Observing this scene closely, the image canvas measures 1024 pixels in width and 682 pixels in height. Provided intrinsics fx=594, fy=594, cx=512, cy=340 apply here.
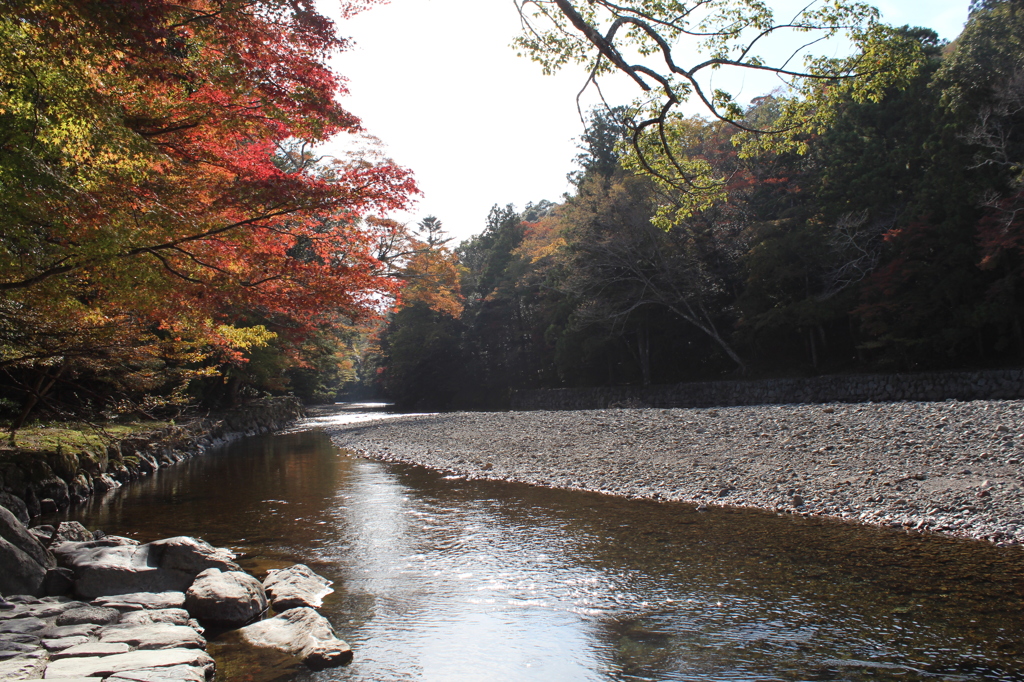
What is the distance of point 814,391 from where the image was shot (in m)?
21.0

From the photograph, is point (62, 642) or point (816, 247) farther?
point (816, 247)

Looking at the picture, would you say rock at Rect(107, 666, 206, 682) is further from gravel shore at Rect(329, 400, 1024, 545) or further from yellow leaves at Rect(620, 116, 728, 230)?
yellow leaves at Rect(620, 116, 728, 230)

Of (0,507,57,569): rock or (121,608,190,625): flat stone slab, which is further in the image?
(0,507,57,569): rock

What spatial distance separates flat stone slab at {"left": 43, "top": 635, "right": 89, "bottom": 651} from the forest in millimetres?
Result: 3029

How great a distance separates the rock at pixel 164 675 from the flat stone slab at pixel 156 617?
102 centimetres

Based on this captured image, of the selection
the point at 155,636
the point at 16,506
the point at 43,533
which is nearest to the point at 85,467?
the point at 16,506

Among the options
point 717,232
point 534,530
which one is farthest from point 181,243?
point 717,232

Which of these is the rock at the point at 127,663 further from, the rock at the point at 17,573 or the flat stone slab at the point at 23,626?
the rock at the point at 17,573

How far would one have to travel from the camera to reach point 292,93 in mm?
6867

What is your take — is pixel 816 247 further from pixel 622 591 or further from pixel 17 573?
pixel 17 573

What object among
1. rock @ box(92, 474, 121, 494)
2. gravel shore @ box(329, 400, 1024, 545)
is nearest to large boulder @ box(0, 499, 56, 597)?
rock @ box(92, 474, 121, 494)

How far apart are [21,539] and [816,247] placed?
75.8 ft

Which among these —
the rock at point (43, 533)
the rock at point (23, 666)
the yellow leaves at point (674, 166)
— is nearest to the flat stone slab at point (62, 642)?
the rock at point (23, 666)

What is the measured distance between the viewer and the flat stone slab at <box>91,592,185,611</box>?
4.77 m
